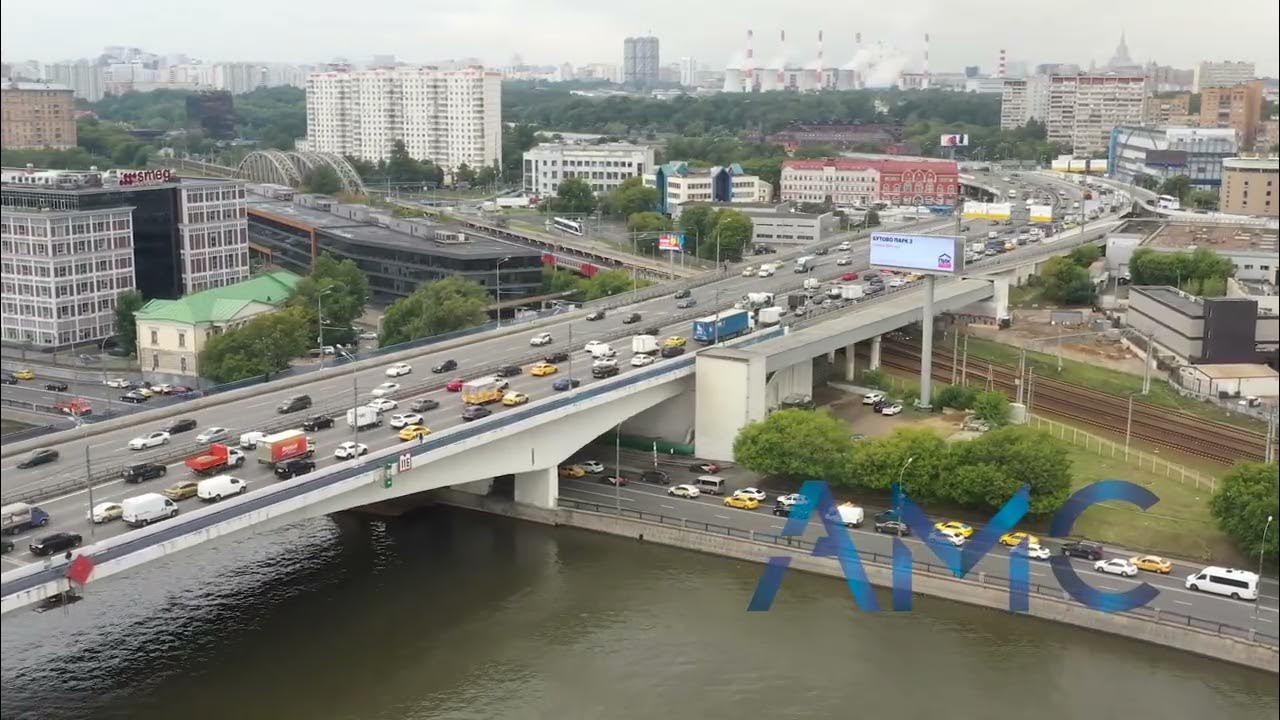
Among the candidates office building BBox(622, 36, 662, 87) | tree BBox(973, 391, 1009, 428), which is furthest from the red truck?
office building BBox(622, 36, 662, 87)

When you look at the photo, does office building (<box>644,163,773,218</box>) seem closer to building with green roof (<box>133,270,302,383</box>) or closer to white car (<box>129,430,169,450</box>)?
building with green roof (<box>133,270,302,383</box>)

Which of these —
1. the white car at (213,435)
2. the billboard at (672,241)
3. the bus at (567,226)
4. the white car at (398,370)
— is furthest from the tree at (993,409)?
the bus at (567,226)

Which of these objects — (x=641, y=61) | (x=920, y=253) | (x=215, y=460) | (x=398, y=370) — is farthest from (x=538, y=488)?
(x=641, y=61)

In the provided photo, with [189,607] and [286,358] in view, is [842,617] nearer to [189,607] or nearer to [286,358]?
[189,607]

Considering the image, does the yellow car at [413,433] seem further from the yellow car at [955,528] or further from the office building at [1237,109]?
the office building at [1237,109]

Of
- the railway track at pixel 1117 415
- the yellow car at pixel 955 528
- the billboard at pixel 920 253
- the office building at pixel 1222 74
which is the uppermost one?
the office building at pixel 1222 74

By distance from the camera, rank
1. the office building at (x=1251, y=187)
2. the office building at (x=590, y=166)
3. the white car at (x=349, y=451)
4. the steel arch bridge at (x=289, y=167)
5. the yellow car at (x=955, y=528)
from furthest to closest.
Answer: the office building at (x=590, y=166)
the steel arch bridge at (x=289, y=167)
the office building at (x=1251, y=187)
the yellow car at (x=955, y=528)
the white car at (x=349, y=451)

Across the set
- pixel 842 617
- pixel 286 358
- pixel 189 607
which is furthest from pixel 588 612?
pixel 286 358

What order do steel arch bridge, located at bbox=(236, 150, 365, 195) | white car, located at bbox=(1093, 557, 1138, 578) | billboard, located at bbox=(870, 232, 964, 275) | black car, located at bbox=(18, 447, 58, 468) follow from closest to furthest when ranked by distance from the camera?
1. black car, located at bbox=(18, 447, 58, 468)
2. white car, located at bbox=(1093, 557, 1138, 578)
3. billboard, located at bbox=(870, 232, 964, 275)
4. steel arch bridge, located at bbox=(236, 150, 365, 195)
